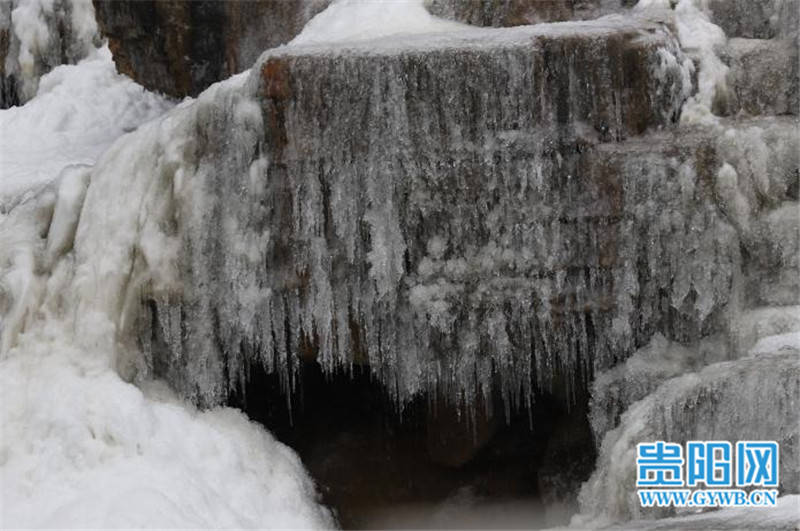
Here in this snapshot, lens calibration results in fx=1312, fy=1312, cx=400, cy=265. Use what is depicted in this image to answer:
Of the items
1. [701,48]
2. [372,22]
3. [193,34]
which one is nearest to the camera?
[701,48]

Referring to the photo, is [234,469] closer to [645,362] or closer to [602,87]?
[645,362]

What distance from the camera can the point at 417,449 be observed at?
816 centimetres

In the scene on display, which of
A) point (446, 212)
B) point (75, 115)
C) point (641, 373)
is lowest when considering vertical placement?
point (641, 373)

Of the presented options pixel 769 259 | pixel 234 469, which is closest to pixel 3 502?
pixel 234 469

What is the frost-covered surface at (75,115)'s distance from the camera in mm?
10844

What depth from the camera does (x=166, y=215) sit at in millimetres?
7148

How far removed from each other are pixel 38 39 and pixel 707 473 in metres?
8.74

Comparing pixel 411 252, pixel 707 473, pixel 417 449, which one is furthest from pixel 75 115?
pixel 707 473

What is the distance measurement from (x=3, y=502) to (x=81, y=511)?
0.54 metres

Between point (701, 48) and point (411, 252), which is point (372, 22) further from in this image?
point (411, 252)

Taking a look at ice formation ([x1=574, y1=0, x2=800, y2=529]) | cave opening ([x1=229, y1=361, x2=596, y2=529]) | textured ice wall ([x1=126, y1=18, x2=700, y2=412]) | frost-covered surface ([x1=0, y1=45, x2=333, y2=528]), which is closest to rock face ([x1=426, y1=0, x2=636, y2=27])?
ice formation ([x1=574, y1=0, x2=800, y2=529])

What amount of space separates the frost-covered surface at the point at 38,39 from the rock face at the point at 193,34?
2057mm

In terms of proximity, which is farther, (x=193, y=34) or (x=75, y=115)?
(x=75, y=115)

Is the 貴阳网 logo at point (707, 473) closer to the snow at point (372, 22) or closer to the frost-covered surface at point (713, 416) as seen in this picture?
the frost-covered surface at point (713, 416)
